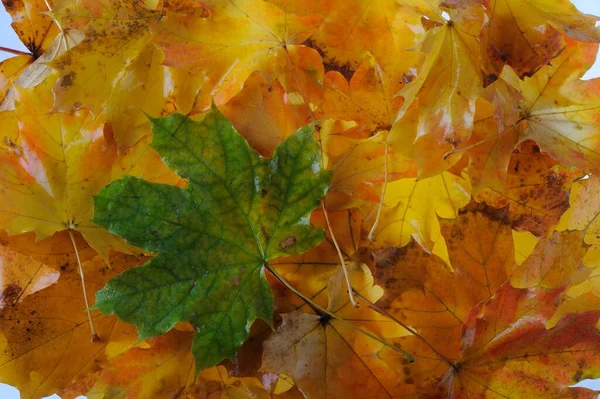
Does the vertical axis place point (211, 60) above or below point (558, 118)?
above

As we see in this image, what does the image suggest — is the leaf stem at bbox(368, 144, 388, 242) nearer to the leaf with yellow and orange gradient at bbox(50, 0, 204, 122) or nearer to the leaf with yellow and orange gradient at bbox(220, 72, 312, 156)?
the leaf with yellow and orange gradient at bbox(220, 72, 312, 156)

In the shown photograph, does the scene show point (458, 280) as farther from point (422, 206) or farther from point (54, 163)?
point (54, 163)

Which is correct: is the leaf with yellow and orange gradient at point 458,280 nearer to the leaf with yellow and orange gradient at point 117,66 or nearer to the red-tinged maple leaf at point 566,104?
the red-tinged maple leaf at point 566,104

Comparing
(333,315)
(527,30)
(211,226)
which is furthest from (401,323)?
(527,30)

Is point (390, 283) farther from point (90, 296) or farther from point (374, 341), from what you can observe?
point (90, 296)

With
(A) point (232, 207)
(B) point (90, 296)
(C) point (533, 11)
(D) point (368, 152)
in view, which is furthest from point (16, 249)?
(C) point (533, 11)

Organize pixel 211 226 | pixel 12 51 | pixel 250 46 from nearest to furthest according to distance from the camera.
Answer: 1. pixel 211 226
2. pixel 250 46
3. pixel 12 51

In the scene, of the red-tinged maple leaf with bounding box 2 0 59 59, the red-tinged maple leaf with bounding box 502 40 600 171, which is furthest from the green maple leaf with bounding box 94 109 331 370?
the red-tinged maple leaf with bounding box 2 0 59 59
